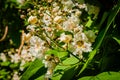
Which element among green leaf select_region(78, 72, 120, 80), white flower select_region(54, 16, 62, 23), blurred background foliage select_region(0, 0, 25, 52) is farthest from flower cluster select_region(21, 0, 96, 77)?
blurred background foliage select_region(0, 0, 25, 52)

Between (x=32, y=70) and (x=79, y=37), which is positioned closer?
(x=79, y=37)

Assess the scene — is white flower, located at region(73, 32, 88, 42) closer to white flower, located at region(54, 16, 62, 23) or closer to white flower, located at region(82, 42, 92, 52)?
white flower, located at region(82, 42, 92, 52)

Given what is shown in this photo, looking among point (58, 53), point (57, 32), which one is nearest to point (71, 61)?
point (58, 53)

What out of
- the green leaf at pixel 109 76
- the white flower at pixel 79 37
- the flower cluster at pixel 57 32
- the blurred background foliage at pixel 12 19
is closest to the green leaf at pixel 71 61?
the flower cluster at pixel 57 32

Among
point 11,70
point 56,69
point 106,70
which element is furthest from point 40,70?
point 11,70

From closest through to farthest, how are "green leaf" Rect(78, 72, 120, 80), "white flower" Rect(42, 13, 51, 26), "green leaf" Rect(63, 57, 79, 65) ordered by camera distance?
"green leaf" Rect(78, 72, 120, 80) < "green leaf" Rect(63, 57, 79, 65) < "white flower" Rect(42, 13, 51, 26)

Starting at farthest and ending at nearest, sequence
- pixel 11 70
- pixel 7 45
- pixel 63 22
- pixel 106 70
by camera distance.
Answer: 1. pixel 7 45
2. pixel 11 70
3. pixel 63 22
4. pixel 106 70

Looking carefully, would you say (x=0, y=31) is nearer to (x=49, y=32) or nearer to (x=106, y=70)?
(x=49, y=32)

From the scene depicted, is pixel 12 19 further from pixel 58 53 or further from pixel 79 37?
pixel 79 37
